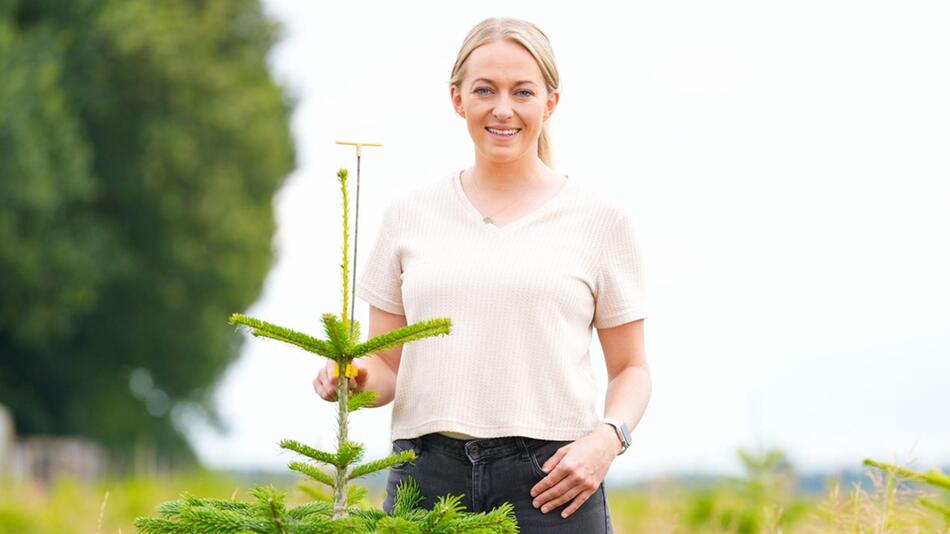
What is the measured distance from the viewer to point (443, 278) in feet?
10.1

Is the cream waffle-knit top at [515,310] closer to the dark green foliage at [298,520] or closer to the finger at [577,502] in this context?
the finger at [577,502]

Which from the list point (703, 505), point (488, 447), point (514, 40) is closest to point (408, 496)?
point (488, 447)

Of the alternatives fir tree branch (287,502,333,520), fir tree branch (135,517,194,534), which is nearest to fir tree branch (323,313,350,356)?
fir tree branch (287,502,333,520)

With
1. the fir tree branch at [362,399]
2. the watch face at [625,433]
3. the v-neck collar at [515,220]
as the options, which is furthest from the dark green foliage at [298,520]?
the v-neck collar at [515,220]

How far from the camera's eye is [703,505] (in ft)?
24.6

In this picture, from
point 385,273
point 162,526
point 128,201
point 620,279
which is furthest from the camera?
point 128,201

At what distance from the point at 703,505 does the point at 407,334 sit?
16.8 ft

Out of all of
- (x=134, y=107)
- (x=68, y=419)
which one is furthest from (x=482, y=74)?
(x=68, y=419)

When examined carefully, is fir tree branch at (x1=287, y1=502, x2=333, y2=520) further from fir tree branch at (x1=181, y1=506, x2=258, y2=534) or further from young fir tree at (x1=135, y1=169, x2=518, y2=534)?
fir tree branch at (x1=181, y1=506, x2=258, y2=534)

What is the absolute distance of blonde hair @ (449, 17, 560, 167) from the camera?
306cm

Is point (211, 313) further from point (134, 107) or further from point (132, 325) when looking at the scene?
point (134, 107)

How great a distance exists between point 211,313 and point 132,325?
1.47 m

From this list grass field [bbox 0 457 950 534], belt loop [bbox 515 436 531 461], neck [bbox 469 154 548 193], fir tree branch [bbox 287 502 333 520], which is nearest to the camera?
fir tree branch [bbox 287 502 333 520]

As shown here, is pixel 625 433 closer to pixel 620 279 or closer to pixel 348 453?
pixel 620 279
